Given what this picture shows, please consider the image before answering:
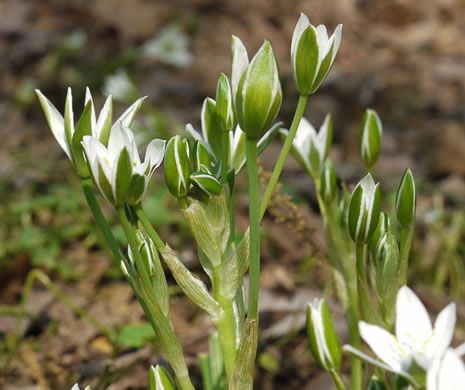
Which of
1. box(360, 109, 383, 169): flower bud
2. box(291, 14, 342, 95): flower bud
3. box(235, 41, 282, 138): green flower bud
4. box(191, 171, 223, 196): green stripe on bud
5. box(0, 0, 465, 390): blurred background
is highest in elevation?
box(291, 14, 342, 95): flower bud

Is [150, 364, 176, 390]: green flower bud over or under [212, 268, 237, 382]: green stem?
under

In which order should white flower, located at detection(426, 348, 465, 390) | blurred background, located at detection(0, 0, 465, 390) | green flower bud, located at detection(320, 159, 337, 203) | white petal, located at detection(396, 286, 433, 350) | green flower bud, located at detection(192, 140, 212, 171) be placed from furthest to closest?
blurred background, located at detection(0, 0, 465, 390)
green flower bud, located at detection(320, 159, 337, 203)
green flower bud, located at detection(192, 140, 212, 171)
white petal, located at detection(396, 286, 433, 350)
white flower, located at detection(426, 348, 465, 390)

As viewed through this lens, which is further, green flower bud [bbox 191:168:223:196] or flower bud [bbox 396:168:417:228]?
A: flower bud [bbox 396:168:417:228]

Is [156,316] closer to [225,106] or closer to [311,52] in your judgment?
[225,106]

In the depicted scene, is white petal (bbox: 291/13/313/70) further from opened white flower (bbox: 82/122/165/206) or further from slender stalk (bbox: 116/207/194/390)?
slender stalk (bbox: 116/207/194/390)

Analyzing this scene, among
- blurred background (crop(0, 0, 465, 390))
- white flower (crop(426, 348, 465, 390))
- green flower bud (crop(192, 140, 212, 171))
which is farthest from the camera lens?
blurred background (crop(0, 0, 465, 390))

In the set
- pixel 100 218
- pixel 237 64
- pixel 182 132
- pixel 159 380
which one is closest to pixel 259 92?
pixel 237 64

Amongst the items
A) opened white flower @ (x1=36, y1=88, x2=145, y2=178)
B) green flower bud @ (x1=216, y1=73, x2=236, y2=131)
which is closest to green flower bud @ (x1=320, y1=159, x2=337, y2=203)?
green flower bud @ (x1=216, y1=73, x2=236, y2=131)
